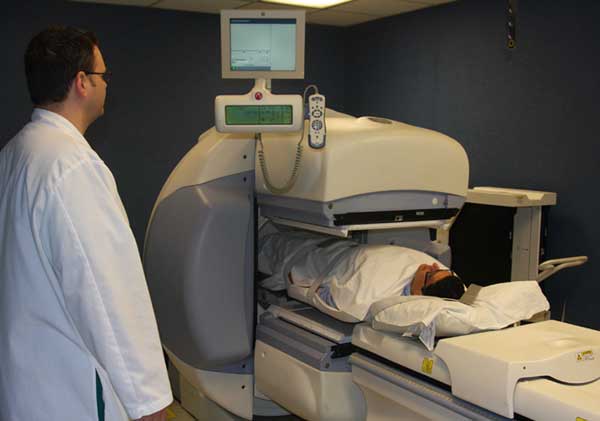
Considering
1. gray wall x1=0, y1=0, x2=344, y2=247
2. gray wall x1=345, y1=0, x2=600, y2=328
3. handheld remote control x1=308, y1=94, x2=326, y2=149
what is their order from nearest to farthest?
handheld remote control x1=308, y1=94, x2=326, y2=149
gray wall x1=345, y1=0, x2=600, y2=328
gray wall x1=0, y1=0, x2=344, y2=247

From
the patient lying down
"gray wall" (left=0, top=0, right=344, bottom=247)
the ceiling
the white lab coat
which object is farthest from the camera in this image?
the ceiling

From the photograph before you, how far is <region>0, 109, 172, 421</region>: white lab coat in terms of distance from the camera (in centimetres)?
144

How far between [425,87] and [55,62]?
3.57 meters

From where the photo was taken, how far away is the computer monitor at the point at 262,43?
222 centimetres

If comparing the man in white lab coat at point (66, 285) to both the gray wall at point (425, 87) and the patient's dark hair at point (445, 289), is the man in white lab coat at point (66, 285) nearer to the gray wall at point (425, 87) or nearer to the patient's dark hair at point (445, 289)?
the patient's dark hair at point (445, 289)

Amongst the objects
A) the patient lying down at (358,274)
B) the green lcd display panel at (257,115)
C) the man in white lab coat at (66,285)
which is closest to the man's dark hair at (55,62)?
the man in white lab coat at (66,285)

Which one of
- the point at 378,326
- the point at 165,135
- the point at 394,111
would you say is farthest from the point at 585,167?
the point at 165,135

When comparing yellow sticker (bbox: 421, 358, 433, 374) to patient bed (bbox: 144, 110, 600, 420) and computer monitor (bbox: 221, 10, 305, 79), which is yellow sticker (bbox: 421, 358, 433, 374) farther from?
computer monitor (bbox: 221, 10, 305, 79)

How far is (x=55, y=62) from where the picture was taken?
1557mm

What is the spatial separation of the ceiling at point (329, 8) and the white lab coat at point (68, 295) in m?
3.11

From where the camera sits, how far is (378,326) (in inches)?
81.3

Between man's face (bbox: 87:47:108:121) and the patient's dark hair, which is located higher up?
man's face (bbox: 87:47:108:121)

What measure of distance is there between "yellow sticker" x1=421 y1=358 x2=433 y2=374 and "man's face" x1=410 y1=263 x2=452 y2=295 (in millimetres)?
389

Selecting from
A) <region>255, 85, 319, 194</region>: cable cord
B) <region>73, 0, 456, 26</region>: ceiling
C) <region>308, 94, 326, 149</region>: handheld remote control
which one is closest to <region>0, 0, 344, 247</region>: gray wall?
<region>73, 0, 456, 26</region>: ceiling
